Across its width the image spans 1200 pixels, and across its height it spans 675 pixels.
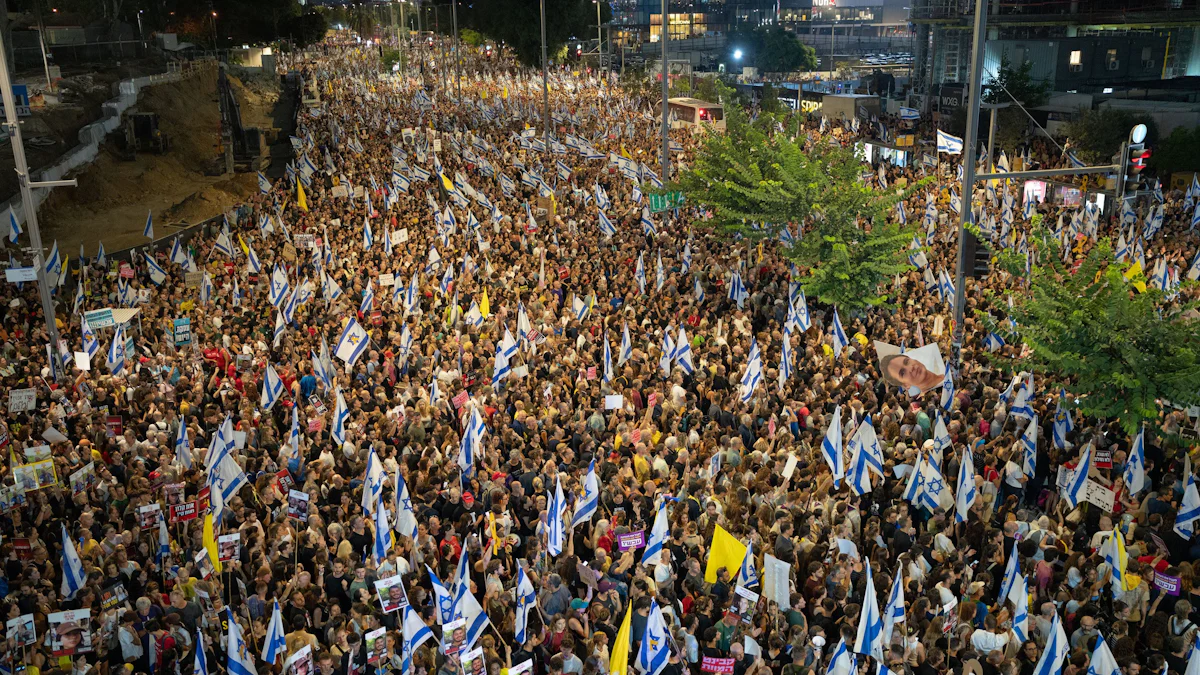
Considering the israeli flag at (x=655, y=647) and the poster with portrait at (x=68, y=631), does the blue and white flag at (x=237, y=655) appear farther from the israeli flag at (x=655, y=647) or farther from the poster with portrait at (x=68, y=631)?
the israeli flag at (x=655, y=647)

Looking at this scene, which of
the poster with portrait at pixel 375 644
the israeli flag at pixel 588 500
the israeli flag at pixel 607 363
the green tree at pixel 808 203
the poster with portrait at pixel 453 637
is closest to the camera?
the poster with portrait at pixel 453 637

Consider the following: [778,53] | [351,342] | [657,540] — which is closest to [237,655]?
[657,540]

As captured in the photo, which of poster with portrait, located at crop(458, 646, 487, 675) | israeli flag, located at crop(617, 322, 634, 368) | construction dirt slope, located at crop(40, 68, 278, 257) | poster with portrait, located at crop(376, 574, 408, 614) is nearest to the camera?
poster with portrait, located at crop(458, 646, 487, 675)

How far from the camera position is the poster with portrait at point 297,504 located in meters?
11.3

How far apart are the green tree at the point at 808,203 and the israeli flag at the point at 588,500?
346 inches

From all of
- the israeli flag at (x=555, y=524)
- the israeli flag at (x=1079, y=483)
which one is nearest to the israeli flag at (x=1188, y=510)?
the israeli flag at (x=1079, y=483)

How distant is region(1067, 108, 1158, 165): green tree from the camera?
120 ft

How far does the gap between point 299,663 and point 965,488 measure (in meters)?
6.96

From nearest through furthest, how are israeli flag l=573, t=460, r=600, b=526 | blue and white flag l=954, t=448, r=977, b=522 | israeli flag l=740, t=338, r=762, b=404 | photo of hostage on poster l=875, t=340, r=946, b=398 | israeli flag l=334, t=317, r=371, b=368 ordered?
israeli flag l=573, t=460, r=600, b=526 → blue and white flag l=954, t=448, r=977, b=522 → photo of hostage on poster l=875, t=340, r=946, b=398 → israeli flag l=740, t=338, r=762, b=404 → israeli flag l=334, t=317, r=371, b=368

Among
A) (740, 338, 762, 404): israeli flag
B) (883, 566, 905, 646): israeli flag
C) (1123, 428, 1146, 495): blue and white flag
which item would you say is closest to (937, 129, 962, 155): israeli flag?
(740, 338, 762, 404): israeli flag

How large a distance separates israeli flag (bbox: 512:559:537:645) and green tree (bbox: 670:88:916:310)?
10858 mm

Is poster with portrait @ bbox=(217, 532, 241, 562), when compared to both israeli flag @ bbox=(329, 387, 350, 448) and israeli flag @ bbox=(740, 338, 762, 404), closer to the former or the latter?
israeli flag @ bbox=(329, 387, 350, 448)

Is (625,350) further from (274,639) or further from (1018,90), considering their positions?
(1018,90)

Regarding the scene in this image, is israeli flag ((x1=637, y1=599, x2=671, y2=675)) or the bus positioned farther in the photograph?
the bus
